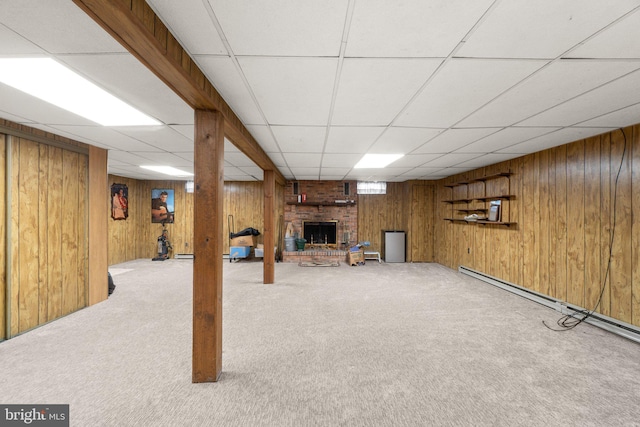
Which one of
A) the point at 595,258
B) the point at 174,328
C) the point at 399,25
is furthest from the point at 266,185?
the point at 595,258

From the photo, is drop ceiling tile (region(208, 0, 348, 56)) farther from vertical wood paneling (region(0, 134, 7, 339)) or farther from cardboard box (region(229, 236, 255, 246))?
cardboard box (region(229, 236, 255, 246))

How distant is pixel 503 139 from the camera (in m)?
3.30

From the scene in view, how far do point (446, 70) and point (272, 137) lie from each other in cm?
216

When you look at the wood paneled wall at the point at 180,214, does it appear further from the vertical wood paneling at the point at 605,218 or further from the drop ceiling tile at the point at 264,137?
the vertical wood paneling at the point at 605,218

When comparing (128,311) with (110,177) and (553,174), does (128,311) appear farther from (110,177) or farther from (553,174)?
(553,174)

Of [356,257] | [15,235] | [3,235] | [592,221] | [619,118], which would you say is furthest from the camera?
[356,257]

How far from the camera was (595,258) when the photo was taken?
10.4 ft

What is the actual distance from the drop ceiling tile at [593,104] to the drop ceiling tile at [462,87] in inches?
28.9

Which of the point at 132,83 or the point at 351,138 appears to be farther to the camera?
the point at 351,138

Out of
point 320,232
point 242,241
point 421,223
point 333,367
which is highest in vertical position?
point 421,223

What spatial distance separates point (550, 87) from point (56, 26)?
3.24m

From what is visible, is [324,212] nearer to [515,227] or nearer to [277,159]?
[277,159]

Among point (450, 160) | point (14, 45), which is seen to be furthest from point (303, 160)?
point (14, 45)

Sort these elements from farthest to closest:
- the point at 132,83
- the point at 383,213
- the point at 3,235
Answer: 1. the point at 383,213
2. the point at 3,235
3. the point at 132,83
